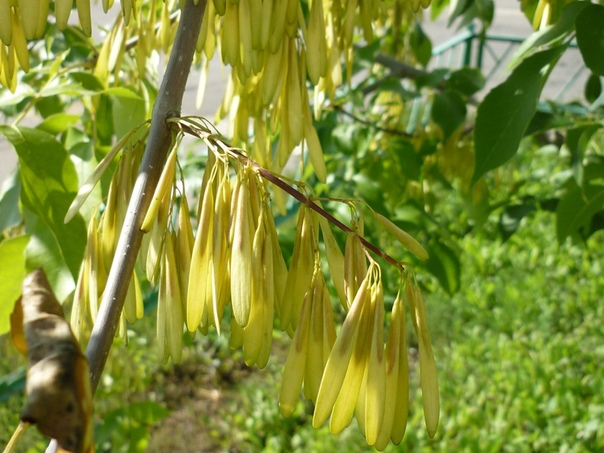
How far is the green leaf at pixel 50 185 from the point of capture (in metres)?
0.78

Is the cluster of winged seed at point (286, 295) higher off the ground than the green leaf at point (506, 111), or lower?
lower

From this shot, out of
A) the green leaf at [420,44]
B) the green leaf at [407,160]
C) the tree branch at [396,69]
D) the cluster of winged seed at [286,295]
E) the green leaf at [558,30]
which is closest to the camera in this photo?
the cluster of winged seed at [286,295]

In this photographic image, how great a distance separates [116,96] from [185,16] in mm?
308

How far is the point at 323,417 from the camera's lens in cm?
56

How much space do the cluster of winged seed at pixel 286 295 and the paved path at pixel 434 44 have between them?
4.44 meters

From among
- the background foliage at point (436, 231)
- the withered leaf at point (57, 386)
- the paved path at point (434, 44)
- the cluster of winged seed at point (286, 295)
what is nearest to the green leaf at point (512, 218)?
the background foliage at point (436, 231)

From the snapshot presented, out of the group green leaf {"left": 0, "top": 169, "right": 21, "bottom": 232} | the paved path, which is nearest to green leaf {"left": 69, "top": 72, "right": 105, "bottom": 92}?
green leaf {"left": 0, "top": 169, "right": 21, "bottom": 232}

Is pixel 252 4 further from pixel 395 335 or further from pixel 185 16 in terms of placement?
pixel 395 335

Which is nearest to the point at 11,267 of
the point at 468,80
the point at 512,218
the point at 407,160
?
the point at 407,160

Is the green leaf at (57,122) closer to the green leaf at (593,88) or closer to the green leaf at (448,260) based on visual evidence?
the green leaf at (448,260)

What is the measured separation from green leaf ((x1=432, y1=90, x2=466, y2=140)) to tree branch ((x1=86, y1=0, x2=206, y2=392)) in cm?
92

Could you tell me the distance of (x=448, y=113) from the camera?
1.53 meters

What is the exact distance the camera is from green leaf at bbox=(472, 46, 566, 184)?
2.80ft

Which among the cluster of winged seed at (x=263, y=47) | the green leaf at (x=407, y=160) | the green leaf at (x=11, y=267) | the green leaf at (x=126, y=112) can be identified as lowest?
the green leaf at (x=11, y=267)
